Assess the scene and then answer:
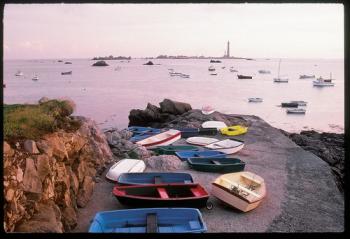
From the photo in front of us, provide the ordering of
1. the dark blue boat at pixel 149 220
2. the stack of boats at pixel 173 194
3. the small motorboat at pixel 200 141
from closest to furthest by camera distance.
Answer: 1. the dark blue boat at pixel 149 220
2. the stack of boats at pixel 173 194
3. the small motorboat at pixel 200 141

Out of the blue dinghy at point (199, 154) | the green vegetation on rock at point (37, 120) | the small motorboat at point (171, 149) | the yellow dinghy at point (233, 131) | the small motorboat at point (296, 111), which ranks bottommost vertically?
the small motorboat at point (296, 111)

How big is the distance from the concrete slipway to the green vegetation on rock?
227 cm

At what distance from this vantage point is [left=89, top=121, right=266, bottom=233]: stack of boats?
8719 millimetres

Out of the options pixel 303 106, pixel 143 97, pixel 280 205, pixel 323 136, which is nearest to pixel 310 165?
pixel 280 205

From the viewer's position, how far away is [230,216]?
33.1ft

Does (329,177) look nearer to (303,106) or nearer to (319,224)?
(319,224)

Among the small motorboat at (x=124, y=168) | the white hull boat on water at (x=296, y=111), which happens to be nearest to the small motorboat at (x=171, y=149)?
the small motorboat at (x=124, y=168)

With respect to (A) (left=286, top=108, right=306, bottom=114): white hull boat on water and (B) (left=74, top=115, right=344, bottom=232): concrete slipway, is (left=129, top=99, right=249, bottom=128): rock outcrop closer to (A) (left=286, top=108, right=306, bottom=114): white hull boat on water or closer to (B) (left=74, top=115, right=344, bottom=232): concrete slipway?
(B) (left=74, top=115, right=344, bottom=232): concrete slipway

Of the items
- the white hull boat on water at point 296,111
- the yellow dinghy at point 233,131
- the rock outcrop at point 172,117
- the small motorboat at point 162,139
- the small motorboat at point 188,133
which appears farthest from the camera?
the white hull boat on water at point 296,111

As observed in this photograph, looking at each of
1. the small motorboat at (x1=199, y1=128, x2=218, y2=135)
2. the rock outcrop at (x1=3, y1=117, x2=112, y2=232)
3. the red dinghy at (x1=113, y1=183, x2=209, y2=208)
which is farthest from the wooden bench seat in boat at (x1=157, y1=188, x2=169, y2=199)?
the small motorboat at (x1=199, y1=128, x2=218, y2=135)

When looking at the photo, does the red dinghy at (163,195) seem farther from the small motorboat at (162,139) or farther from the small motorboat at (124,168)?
the small motorboat at (162,139)

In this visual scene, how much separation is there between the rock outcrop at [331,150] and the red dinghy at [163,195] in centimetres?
711

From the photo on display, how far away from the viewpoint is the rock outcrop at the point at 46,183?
Answer: 6.59 meters

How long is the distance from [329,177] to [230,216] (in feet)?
18.9
